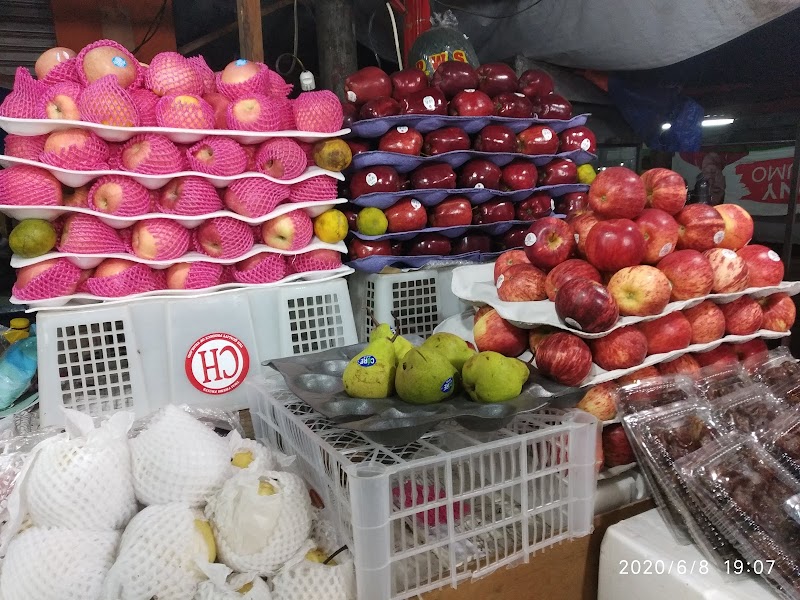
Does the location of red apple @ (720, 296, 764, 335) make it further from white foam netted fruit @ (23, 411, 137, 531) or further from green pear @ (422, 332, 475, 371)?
white foam netted fruit @ (23, 411, 137, 531)

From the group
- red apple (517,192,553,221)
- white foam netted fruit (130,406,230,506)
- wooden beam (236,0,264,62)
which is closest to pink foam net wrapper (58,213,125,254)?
white foam netted fruit (130,406,230,506)

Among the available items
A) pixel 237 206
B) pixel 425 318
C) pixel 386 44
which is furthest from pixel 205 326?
pixel 386 44

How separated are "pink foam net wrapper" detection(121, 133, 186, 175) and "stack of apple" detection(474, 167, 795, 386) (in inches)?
42.8

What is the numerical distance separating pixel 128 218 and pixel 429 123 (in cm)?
115

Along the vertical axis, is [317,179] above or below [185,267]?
above

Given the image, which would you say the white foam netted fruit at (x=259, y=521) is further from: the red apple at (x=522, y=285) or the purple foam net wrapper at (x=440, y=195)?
the purple foam net wrapper at (x=440, y=195)

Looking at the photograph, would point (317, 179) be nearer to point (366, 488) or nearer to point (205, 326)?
point (205, 326)

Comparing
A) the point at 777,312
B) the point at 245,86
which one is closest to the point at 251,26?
the point at 245,86

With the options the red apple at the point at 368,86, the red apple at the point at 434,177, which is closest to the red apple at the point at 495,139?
the red apple at the point at 434,177

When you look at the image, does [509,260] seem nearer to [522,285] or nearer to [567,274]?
[522,285]

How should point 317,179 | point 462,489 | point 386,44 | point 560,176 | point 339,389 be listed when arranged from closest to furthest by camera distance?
point 462,489 < point 339,389 < point 317,179 < point 560,176 < point 386,44

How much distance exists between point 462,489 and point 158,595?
64 centimetres

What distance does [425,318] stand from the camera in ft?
7.34

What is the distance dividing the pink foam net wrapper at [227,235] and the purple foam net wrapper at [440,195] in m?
0.47
